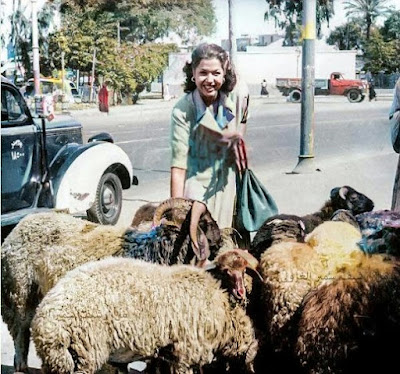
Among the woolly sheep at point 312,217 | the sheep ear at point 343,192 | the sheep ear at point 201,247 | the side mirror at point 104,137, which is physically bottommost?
the sheep ear at point 201,247

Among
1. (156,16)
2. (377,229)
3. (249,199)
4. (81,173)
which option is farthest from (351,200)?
(81,173)

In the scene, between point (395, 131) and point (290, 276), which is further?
point (395, 131)

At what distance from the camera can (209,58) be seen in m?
3.14

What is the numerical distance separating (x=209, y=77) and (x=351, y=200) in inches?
32.6

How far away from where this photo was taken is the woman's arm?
3.29m

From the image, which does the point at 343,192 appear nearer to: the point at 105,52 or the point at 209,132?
the point at 209,132

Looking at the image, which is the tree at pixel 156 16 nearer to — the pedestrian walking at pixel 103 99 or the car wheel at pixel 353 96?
the pedestrian walking at pixel 103 99

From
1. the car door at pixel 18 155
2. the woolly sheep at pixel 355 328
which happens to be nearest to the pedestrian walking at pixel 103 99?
the woolly sheep at pixel 355 328

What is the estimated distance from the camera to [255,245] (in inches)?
123

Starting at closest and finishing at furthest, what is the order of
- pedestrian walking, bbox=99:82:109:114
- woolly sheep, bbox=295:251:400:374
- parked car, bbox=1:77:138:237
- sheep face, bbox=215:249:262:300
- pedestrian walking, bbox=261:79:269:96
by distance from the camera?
1. woolly sheep, bbox=295:251:400:374
2. sheep face, bbox=215:249:262:300
3. pedestrian walking, bbox=261:79:269:96
4. pedestrian walking, bbox=99:82:109:114
5. parked car, bbox=1:77:138:237

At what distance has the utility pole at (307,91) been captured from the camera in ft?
10.6

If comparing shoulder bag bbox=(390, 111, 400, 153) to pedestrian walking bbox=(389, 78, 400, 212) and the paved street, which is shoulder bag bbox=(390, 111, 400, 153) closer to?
pedestrian walking bbox=(389, 78, 400, 212)

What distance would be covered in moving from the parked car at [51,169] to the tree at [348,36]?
1.95 m

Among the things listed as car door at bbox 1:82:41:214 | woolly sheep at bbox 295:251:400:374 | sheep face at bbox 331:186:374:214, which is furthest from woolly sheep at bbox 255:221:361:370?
car door at bbox 1:82:41:214
